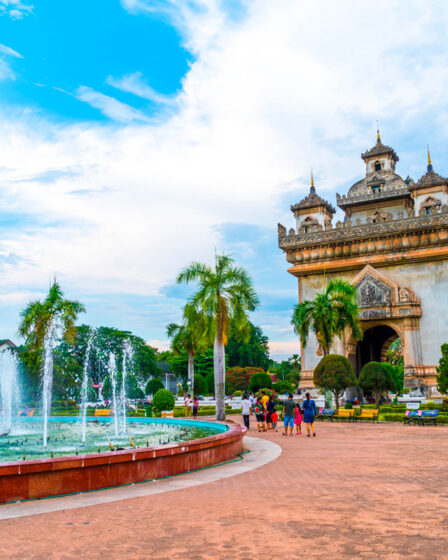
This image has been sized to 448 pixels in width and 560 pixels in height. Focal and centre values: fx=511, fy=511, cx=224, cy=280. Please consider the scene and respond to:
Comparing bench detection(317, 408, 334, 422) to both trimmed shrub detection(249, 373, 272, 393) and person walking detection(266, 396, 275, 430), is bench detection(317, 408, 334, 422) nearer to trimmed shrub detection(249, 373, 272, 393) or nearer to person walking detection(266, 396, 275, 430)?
person walking detection(266, 396, 275, 430)

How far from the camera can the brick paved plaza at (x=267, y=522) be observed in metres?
5.04

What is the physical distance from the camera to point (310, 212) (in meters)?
43.9

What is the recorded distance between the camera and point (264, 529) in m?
5.73

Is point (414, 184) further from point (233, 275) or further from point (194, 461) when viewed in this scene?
point (194, 461)

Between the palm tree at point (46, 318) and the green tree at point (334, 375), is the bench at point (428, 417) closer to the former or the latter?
the green tree at point (334, 375)

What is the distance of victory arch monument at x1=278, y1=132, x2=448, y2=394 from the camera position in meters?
36.3

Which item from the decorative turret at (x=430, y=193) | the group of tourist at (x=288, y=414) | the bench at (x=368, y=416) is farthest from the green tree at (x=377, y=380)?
the decorative turret at (x=430, y=193)

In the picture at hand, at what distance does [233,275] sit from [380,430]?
852 cm

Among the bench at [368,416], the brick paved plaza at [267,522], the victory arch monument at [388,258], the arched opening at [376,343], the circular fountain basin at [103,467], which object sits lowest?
the bench at [368,416]

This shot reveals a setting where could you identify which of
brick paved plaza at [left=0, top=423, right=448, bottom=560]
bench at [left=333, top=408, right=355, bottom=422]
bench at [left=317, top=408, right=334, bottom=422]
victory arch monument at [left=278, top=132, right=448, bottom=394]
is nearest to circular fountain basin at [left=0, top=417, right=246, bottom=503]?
brick paved plaza at [left=0, top=423, right=448, bottom=560]

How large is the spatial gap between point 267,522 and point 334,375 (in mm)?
19670

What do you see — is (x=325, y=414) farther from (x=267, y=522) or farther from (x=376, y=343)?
(x=376, y=343)

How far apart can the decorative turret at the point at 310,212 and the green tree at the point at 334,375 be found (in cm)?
1899

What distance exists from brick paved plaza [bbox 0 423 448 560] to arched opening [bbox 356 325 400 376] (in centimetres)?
3705
